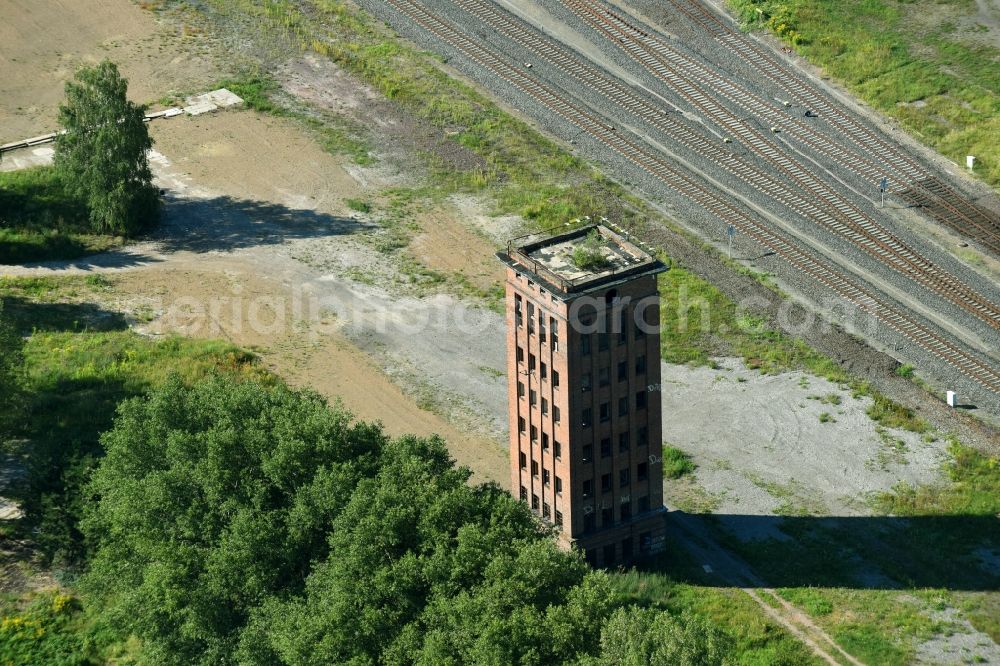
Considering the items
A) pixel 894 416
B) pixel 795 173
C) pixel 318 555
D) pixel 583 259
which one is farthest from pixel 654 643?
pixel 795 173

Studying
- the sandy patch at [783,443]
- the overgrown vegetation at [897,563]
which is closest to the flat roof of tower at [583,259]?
the overgrown vegetation at [897,563]

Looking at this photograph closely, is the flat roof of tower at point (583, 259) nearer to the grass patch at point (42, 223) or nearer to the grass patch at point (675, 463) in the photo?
the grass patch at point (675, 463)

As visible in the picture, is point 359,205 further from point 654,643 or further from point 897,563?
point 654,643

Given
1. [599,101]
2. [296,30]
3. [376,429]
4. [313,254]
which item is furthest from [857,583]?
[296,30]

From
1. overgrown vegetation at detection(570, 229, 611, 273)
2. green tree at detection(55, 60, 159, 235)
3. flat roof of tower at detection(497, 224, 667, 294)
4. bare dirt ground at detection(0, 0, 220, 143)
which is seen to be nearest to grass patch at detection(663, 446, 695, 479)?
flat roof of tower at detection(497, 224, 667, 294)

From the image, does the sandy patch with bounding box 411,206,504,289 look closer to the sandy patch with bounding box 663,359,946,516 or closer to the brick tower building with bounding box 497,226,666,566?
the sandy patch with bounding box 663,359,946,516

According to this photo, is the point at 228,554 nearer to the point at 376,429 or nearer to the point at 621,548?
the point at 376,429

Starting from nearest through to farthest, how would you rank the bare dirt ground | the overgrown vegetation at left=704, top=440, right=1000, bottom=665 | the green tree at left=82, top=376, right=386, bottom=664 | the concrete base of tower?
the green tree at left=82, top=376, right=386, bottom=664 → the overgrown vegetation at left=704, top=440, right=1000, bottom=665 → the concrete base of tower → the bare dirt ground
